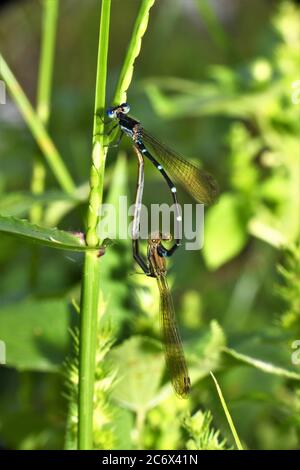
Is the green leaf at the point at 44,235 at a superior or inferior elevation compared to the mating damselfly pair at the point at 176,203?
inferior

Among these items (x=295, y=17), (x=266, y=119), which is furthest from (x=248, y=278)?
(x=295, y=17)

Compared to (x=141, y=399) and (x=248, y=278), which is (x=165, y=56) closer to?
(x=248, y=278)

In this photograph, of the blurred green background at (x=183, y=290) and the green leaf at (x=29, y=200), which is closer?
the blurred green background at (x=183, y=290)

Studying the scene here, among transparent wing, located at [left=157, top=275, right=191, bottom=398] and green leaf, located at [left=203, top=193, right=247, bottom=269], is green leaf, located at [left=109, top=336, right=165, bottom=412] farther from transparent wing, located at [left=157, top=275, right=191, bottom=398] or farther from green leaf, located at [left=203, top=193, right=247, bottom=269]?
green leaf, located at [left=203, top=193, right=247, bottom=269]

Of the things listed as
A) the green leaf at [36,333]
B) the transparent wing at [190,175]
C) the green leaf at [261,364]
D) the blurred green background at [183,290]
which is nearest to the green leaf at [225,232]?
the blurred green background at [183,290]

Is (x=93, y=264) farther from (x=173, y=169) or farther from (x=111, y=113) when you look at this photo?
(x=173, y=169)

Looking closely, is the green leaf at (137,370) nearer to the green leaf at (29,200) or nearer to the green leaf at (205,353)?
the green leaf at (205,353)

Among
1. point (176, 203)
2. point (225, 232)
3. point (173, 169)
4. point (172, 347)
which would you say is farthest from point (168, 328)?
point (225, 232)
